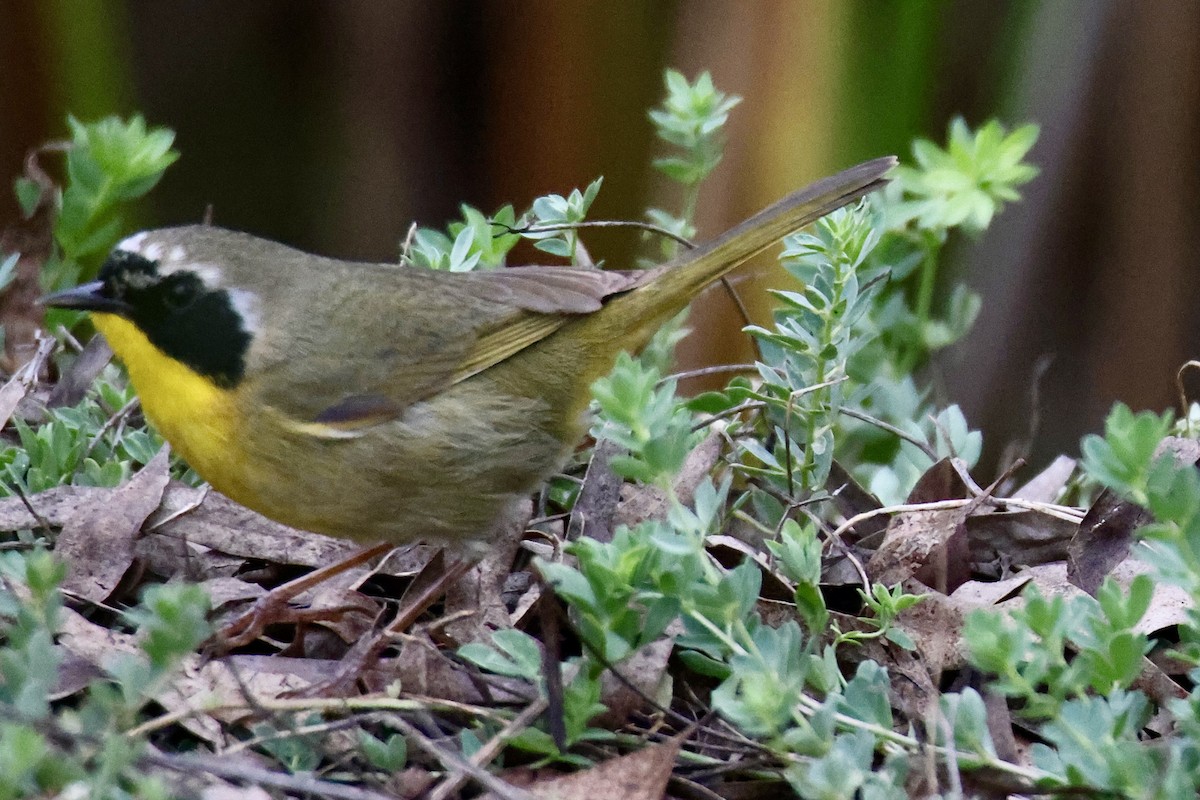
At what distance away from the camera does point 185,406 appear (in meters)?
3.06

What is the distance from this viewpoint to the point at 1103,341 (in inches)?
230

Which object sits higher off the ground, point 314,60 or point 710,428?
point 314,60

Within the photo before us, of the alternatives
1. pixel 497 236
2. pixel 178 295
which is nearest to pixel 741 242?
pixel 497 236

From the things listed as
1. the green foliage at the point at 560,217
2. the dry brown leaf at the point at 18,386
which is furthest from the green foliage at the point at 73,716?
the green foliage at the point at 560,217

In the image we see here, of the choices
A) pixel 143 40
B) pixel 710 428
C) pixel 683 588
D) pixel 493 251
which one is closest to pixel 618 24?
pixel 143 40

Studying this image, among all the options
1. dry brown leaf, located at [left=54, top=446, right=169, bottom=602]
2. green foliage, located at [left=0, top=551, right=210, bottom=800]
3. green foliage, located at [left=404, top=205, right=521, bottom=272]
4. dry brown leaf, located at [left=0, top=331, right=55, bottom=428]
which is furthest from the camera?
green foliage, located at [left=404, top=205, right=521, bottom=272]

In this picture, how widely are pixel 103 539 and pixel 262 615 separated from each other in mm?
382

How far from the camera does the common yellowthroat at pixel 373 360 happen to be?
121 inches

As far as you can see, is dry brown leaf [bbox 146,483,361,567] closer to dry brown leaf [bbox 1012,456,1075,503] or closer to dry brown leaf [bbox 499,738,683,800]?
dry brown leaf [bbox 499,738,683,800]

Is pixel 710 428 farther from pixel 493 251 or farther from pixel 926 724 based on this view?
pixel 926 724

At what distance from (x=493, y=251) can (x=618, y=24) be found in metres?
2.30

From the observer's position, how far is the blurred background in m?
5.40

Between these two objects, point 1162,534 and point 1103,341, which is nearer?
point 1162,534

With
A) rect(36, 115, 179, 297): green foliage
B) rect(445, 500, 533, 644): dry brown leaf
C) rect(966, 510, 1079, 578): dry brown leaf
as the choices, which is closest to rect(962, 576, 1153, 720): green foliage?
rect(966, 510, 1079, 578): dry brown leaf
